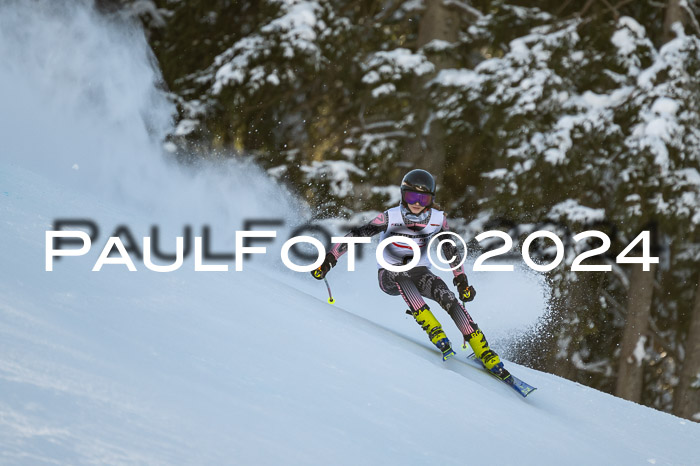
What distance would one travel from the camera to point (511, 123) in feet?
33.0

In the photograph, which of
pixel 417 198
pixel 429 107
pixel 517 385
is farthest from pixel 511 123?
pixel 517 385

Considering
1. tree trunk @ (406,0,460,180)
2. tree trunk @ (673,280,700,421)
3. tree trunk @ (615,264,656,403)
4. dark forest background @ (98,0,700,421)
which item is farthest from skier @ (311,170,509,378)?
tree trunk @ (615,264,656,403)

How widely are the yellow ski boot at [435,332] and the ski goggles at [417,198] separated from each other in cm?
73

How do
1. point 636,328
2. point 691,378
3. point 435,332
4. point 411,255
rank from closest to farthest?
point 435,332
point 411,255
point 691,378
point 636,328

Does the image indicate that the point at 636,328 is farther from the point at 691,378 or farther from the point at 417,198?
the point at 417,198

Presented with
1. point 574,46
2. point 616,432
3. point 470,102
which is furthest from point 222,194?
point 616,432

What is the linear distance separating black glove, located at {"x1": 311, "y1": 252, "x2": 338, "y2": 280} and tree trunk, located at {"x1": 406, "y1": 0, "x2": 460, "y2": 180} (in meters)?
5.95

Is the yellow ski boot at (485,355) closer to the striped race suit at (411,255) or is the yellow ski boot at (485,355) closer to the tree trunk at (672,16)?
the striped race suit at (411,255)

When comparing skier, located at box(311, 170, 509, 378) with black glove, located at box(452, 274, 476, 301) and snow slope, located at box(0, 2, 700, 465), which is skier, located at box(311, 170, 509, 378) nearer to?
black glove, located at box(452, 274, 476, 301)

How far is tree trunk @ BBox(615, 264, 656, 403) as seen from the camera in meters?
11.0

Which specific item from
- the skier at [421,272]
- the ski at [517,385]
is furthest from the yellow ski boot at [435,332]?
the ski at [517,385]

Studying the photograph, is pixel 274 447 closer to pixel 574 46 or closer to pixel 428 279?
pixel 428 279

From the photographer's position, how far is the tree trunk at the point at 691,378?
10328mm

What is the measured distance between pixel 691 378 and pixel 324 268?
7379mm
